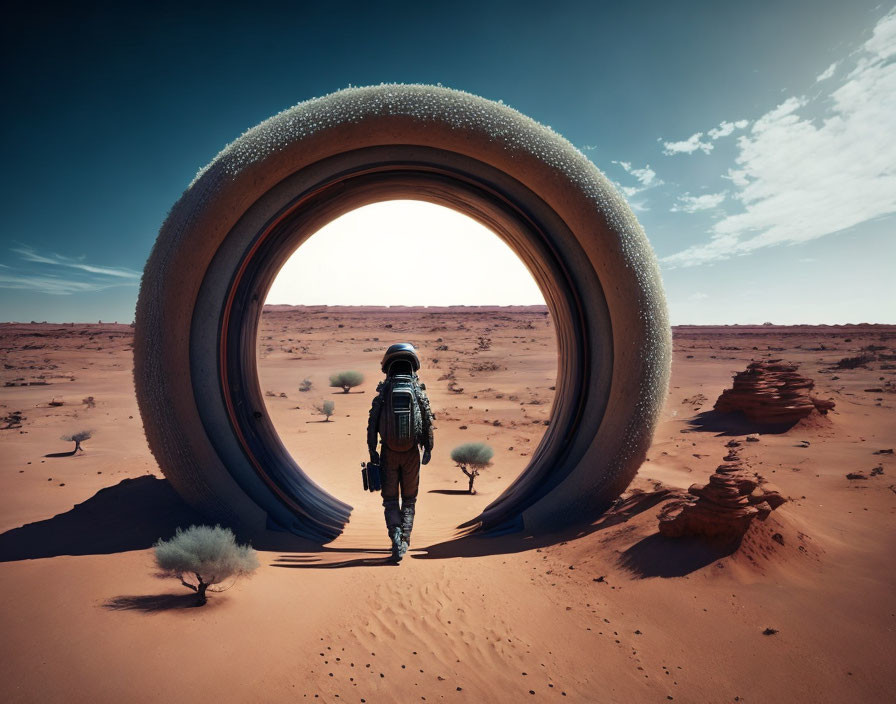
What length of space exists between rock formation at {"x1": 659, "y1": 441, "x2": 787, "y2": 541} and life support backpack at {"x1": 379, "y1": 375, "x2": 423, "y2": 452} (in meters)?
2.36

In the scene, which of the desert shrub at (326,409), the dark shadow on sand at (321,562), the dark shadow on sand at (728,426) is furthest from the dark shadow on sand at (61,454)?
the dark shadow on sand at (728,426)

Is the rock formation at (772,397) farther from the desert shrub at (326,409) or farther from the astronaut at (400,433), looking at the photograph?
the desert shrub at (326,409)

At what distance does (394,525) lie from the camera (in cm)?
448

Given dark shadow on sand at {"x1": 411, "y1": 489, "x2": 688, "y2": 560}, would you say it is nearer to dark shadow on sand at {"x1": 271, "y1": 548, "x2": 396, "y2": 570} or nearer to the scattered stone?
dark shadow on sand at {"x1": 271, "y1": 548, "x2": 396, "y2": 570}

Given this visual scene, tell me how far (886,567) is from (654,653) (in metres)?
2.19

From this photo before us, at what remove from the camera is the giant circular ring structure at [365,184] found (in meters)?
4.41

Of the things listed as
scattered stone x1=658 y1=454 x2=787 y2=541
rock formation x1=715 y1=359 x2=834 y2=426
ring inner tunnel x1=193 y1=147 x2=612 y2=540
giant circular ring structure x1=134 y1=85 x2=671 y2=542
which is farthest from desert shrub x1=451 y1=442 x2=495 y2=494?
rock formation x1=715 y1=359 x2=834 y2=426

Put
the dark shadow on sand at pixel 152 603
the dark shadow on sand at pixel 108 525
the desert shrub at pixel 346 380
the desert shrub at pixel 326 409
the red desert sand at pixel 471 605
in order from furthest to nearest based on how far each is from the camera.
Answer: the desert shrub at pixel 346 380 → the desert shrub at pixel 326 409 → the dark shadow on sand at pixel 108 525 → the dark shadow on sand at pixel 152 603 → the red desert sand at pixel 471 605

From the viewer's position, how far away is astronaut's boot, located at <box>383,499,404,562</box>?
4312 mm

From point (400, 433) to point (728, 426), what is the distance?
364 inches

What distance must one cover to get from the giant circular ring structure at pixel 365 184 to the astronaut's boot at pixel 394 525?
109 cm

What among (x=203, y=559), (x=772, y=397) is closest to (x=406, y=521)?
(x=203, y=559)

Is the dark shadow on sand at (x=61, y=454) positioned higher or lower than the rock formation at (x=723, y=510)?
lower

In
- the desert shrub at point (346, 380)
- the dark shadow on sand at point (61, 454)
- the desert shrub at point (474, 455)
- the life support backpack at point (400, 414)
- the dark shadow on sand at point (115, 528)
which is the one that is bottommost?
the desert shrub at point (474, 455)
